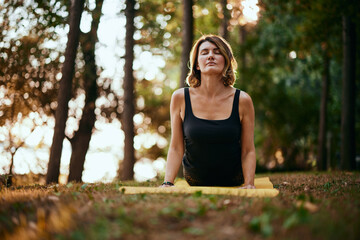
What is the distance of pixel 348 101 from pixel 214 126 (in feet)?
20.7

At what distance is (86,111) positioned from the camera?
9469 millimetres

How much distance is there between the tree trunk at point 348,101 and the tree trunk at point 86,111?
676 cm

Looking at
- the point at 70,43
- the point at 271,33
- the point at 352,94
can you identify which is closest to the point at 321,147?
the point at 352,94

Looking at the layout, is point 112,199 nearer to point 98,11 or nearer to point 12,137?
point 12,137

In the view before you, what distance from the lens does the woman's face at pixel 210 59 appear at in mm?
4363

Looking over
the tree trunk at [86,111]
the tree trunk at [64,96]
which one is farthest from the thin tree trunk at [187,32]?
the tree trunk at [64,96]

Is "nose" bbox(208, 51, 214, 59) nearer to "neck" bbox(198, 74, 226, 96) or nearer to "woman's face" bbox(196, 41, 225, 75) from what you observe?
"woman's face" bbox(196, 41, 225, 75)

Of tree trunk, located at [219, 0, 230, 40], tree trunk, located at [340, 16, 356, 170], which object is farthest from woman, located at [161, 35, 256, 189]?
tree trunk, located at [219, 0, 230, 40]

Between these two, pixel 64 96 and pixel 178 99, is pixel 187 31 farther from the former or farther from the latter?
pixel 178 99

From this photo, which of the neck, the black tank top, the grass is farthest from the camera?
the neck

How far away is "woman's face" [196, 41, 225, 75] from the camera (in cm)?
436

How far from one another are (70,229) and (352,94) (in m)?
8.82

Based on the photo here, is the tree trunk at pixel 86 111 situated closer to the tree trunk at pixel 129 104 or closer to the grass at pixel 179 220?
the tree trunk at pixel 129 104

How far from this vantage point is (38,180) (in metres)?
7.77
